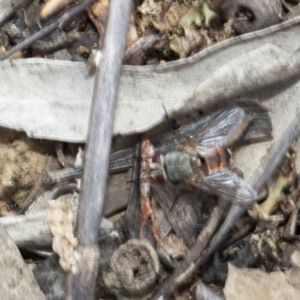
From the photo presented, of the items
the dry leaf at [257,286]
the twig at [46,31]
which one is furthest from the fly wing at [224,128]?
the twig at [46,31]

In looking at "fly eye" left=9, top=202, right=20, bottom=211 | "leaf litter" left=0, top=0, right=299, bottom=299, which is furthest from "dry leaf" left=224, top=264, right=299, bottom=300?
"fly eye" left=9, top=202, right=20, bottom=211

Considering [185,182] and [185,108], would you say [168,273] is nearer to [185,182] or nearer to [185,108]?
[185,182]

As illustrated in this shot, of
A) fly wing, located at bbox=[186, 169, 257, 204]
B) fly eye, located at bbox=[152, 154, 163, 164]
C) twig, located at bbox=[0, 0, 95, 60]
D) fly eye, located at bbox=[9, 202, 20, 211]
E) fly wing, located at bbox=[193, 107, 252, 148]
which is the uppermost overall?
twig, located at bbox=[0, 0, 95, 60]

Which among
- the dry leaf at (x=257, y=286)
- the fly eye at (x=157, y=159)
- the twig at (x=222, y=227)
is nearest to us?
the dry leaf at (x=257, y=286)

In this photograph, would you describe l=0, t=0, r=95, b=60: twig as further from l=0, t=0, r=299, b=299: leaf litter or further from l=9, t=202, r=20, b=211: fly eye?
l=9, t=202, r=20, b=211: fly eye

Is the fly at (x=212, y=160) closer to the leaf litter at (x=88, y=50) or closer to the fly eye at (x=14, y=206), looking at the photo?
the leaf litter at (x=88, y=50)

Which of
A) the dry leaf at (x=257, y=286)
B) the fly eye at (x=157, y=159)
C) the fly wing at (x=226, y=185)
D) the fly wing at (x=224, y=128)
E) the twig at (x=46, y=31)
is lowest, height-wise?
the dry leaf at (x=257, y=286)
